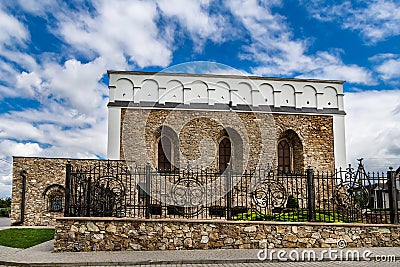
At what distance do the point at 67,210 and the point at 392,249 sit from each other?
8994mm

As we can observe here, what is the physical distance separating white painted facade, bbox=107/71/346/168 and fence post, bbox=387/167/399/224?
10467 mm

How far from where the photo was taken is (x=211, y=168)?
73.9 ft

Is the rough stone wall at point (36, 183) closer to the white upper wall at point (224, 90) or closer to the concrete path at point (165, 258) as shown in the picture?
the white upper wall at point (224, 90)

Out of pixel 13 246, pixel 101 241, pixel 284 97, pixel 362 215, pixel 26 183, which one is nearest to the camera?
pixel 101 241

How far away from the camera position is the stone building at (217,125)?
22062 millimetres

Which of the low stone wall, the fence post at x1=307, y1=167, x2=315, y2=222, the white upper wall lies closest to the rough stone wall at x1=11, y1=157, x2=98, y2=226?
the white upper wall

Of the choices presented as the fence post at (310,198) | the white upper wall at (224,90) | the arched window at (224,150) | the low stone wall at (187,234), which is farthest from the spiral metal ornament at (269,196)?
the white upper wall at (224,90)

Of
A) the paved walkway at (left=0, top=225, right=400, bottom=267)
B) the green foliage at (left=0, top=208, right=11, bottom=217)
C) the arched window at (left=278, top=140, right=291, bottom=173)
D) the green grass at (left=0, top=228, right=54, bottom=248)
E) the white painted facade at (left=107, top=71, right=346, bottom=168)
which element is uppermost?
the white painted facade at (left=107, top=71, right=346, bottom=168)

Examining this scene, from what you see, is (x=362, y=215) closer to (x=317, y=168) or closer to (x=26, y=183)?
(x=317, y=168)

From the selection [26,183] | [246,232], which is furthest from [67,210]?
[26,183]

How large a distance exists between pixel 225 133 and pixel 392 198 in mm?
11325

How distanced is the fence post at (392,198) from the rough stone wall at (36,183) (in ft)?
44.8

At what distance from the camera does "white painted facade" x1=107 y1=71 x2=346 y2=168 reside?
75.2ft

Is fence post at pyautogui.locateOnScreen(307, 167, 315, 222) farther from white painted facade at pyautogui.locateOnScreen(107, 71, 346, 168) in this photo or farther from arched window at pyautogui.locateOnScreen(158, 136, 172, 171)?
arched window at pyautogui.locateOnScreen(158, 136, 172, 171)
